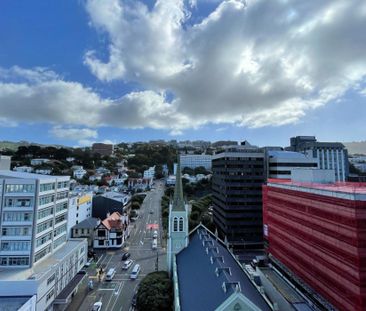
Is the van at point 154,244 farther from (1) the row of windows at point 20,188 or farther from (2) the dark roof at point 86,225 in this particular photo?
(1) the row of windows at point 20,188

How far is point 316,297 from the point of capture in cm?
3475

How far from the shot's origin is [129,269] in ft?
196

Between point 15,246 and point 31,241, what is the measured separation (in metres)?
2.61

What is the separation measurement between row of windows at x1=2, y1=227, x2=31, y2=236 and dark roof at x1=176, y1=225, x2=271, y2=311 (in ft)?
83.6

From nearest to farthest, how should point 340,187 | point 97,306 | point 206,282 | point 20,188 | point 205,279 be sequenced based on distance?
1. point 206,282
2. point 205,279
3. point 340,187
4. point 97,306
5. point 20,188

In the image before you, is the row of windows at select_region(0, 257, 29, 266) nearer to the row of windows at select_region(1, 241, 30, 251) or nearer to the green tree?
the row of windows at select_region(1, 241, 30, 251)

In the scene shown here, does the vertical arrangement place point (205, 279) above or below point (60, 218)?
below

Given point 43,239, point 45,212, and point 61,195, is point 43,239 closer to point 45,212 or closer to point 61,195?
point 45,212

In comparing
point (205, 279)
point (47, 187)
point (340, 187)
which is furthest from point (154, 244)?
point (340, 187)

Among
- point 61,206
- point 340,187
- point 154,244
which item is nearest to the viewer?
point 340,187

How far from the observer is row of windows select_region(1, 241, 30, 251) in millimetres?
42722

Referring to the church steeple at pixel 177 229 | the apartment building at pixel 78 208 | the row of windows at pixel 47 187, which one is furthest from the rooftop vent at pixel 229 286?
the apartment building at pixel 78 208

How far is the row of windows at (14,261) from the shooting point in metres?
42.5

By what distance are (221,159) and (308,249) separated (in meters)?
45.7
